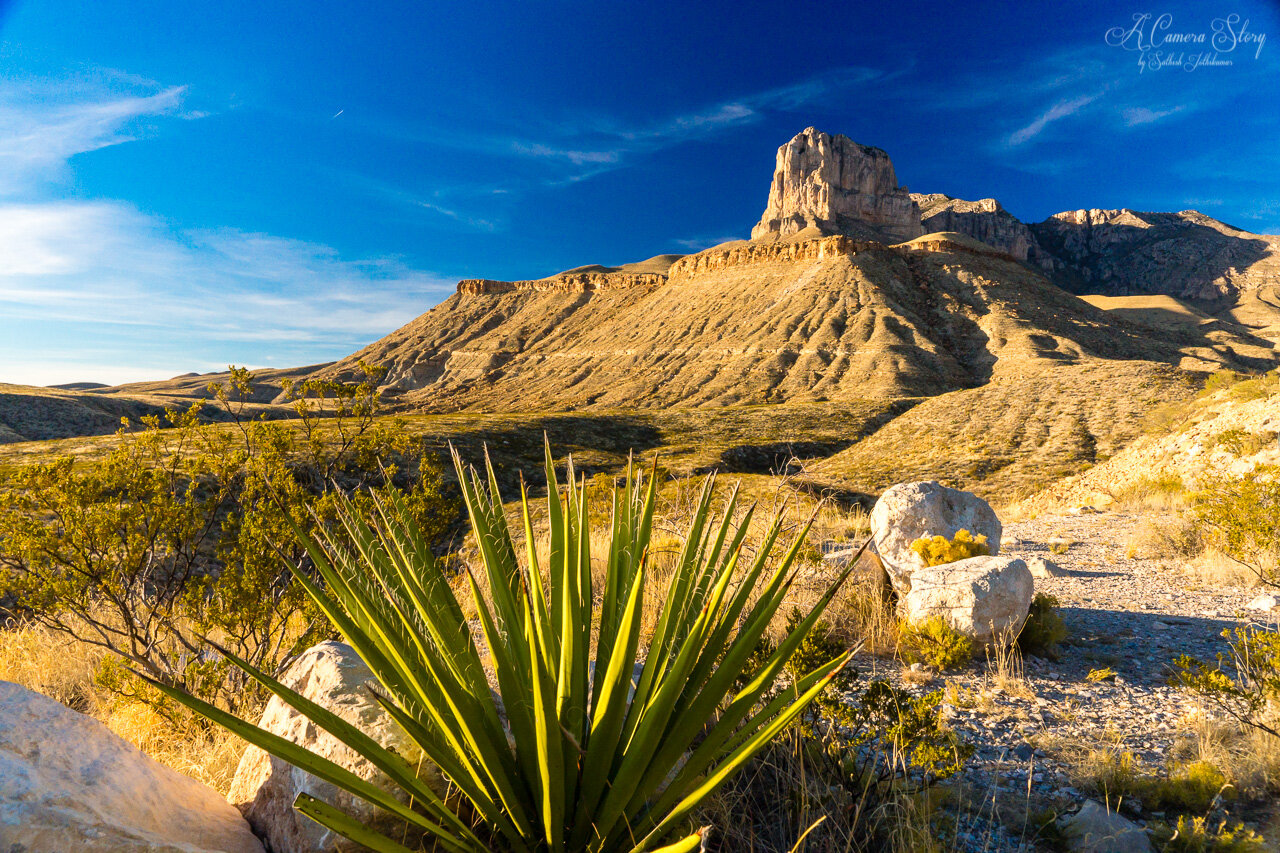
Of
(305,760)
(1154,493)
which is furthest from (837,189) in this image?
(305,760)

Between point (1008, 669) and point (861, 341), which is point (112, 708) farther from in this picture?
point (861, 341)

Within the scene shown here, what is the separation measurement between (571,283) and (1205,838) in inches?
3914

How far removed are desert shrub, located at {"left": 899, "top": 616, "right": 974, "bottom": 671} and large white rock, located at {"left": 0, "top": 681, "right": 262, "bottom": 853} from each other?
359 centimetres

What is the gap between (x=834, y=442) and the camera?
2391cm

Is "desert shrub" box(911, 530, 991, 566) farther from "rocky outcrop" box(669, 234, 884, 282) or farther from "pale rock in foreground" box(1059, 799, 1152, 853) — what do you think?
"rocky outcrop" box(669, 234, 884, 282)

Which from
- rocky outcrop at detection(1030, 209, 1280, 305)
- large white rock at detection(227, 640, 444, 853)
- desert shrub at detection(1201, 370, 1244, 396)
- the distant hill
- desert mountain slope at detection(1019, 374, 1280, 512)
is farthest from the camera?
rocky outcrop at detection(1030, 209, 1280, 305)

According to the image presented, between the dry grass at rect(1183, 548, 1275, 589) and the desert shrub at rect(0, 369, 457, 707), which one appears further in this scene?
the dry grass at rect(1183, 548, 1275, 589)

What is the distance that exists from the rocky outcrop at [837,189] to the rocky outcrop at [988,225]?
2308 centimetres

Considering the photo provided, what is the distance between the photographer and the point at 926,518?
5.83 m

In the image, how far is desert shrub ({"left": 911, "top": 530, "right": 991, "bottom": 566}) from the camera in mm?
5000

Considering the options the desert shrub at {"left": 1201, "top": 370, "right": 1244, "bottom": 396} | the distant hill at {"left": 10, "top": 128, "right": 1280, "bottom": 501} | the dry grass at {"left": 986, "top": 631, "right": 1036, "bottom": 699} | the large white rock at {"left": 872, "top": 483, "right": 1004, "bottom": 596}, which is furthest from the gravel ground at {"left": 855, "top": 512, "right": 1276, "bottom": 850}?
the desert shrub at {"left": 1201, "top": 370, "right": 1244, "bottom": 396}

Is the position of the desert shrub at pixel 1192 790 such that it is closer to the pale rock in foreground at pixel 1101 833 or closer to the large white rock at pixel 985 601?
the pale rock in foreground at pixel 1101 833

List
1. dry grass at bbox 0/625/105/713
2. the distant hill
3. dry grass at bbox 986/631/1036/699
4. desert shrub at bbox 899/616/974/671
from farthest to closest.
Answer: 1. the distant hill
2. desert shrub at bbox 899/616/974/671
3. dry grass at bbox 0/625/105/713
4. dry grass at bbox 986/631/1036/699

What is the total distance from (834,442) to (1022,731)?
2193 centimetres
